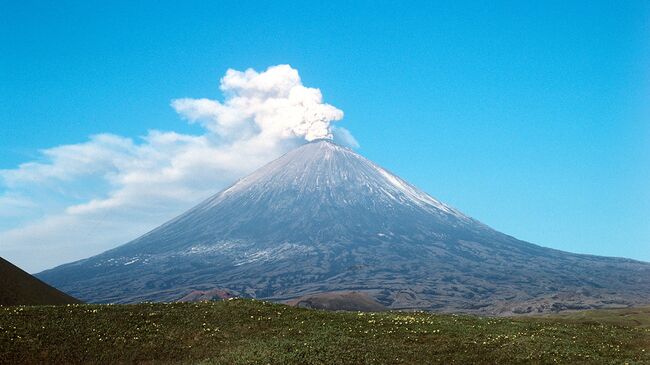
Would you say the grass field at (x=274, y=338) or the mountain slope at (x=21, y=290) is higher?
the mountain slope at (x=21, y=290)

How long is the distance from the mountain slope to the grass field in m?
13.8

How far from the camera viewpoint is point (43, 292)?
53.6 m

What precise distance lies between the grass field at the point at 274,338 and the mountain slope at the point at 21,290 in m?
13.8

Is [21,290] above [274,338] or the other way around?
above

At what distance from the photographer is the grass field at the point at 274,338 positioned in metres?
32.2

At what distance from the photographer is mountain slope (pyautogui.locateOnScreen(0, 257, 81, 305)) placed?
163 ft

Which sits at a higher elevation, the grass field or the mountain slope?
the mountain slope

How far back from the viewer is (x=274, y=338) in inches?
1367

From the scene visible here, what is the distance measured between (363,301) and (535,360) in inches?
5315

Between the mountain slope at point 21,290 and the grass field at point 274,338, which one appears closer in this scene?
the grass field at point 274,338

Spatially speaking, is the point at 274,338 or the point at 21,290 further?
the point at 21,290

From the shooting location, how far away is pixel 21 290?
5125 cm

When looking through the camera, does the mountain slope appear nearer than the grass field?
No

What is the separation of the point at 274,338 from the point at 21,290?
28883 mm
